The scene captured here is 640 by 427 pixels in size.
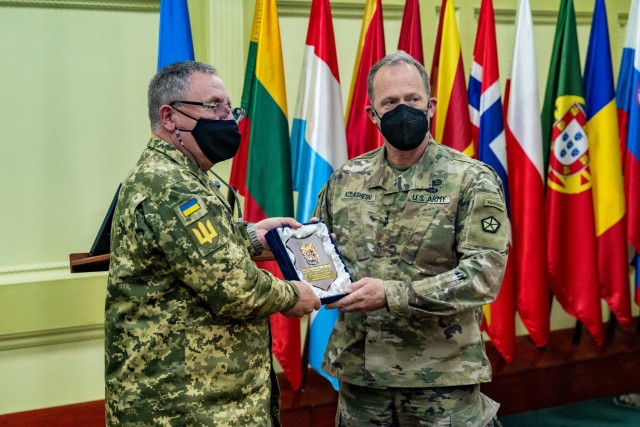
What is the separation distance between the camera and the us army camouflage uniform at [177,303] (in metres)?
1.51

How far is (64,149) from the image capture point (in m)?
2.82

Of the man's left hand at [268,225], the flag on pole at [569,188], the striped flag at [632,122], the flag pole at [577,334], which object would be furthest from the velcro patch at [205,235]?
the flag pole at [577,334]

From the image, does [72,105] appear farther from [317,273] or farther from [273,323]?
[317,273]

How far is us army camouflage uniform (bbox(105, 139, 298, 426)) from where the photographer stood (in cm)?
151

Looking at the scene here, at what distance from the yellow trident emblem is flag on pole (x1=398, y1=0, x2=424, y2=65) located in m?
1.78

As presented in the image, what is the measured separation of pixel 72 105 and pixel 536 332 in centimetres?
229

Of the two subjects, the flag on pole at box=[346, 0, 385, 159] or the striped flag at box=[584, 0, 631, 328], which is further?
the striped flag at box=[584, 0, 631, 328]

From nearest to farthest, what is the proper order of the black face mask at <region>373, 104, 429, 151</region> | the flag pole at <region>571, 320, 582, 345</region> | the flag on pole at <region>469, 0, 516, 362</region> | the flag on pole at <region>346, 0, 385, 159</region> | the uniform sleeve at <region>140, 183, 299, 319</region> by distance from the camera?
the uniform sleeve at <region>140, 183, 299, 319</region>
the black face mask at <region>373, 104, 429, 151</region>
the flag on pole at <region>346, 0, 385, 159</region>
the flag on pole at <region>469, 0, 516, 362</region>
the flag pole at <region>571, 320, 582, 345</region>

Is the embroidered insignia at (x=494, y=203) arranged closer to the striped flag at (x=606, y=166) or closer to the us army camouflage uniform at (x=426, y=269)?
the us army camouflage uniform at (x=426, y=269)

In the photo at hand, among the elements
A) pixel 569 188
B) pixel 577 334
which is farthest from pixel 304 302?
pixel 577 334

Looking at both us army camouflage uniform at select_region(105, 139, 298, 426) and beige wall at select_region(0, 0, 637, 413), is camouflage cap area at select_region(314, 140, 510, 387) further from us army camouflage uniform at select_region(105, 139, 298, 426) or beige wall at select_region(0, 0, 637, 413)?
beige wall at select_region(0, 0, 637, 413)

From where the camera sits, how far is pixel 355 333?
1959 millimetres

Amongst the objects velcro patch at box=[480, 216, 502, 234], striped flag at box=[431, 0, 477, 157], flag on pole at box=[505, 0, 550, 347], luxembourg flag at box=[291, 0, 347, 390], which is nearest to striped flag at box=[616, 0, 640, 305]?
flag on pole at box=[505, 0, 550, 347]

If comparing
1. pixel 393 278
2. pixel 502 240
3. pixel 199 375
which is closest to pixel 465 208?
pixel 502 240
